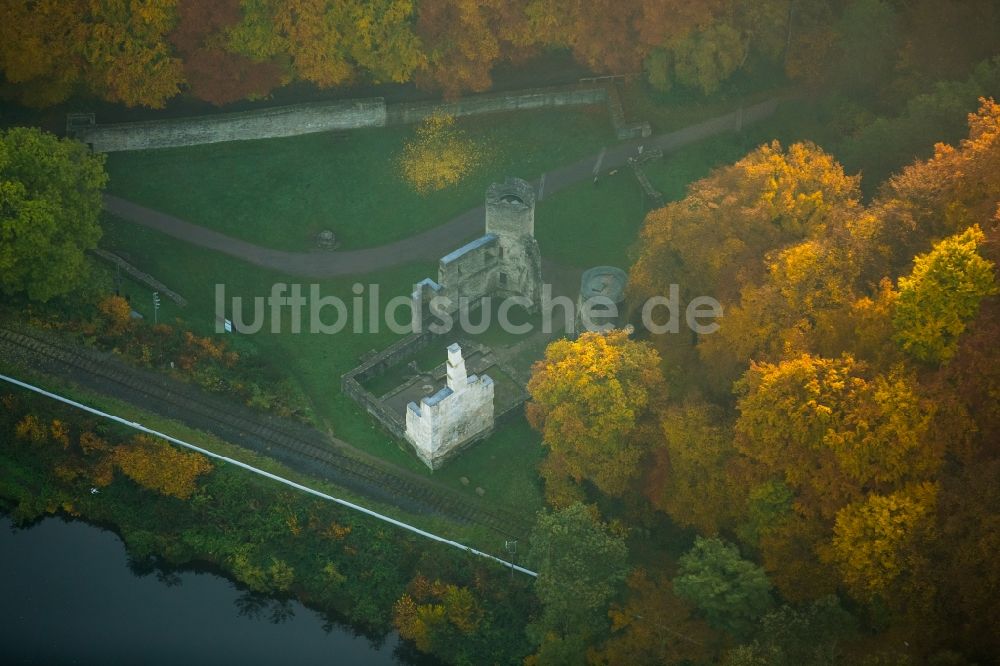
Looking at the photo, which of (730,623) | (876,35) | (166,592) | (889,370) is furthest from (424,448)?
(876,35)

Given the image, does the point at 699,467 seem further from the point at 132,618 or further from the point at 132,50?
the point at 132,50

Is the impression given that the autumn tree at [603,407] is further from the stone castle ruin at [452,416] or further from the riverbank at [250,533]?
the riverbank at [250,533]

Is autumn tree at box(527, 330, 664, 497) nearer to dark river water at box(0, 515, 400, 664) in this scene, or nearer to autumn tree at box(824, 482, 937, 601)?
autumn tree at box(824, 482, 937, 601)

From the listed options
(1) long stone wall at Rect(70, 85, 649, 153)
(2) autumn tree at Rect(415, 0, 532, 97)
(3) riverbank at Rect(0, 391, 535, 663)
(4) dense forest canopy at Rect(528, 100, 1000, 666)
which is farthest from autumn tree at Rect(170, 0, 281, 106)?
(4) dense forest canopy at Rect(528, 100, 1000, 666)

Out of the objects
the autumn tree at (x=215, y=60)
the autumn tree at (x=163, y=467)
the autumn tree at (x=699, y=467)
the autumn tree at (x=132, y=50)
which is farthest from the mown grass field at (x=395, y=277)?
the autumn tree at (x=699, y=467)

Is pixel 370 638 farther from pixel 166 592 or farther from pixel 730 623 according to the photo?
pixel 730 623

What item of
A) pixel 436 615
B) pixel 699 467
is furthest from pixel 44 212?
pixel 699 467

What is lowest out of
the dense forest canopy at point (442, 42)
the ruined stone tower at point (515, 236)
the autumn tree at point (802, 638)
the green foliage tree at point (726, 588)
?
the autumn tree at point (802, 638)

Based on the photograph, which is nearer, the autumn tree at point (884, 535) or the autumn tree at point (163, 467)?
the autumn tree at point (884, 535)
